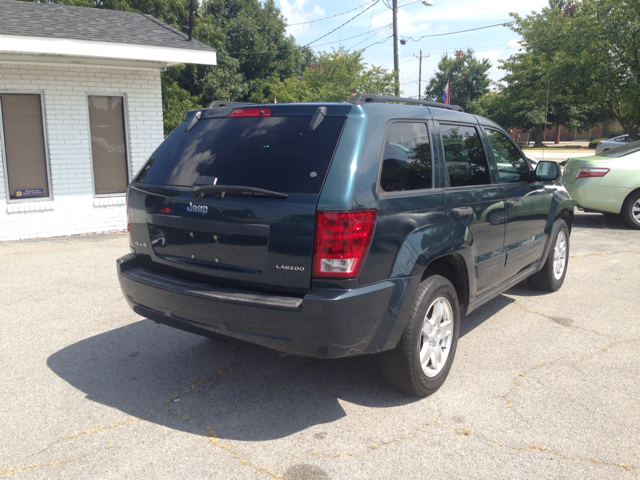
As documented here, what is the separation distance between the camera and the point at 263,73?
3775cm

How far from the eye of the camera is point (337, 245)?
9.75 feet

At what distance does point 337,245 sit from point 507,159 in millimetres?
2677

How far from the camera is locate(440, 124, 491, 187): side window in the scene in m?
4.03

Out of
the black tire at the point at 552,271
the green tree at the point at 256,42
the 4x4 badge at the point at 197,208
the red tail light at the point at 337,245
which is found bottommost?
the black tire at the point at 552,271

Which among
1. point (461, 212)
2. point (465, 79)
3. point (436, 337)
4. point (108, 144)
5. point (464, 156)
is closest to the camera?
point (436, 337)

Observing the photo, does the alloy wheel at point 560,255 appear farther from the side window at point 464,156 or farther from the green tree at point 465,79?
the green tree at point 465,79

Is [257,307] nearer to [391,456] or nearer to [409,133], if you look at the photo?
[391,456]

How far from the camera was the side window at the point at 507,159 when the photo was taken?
479 cm

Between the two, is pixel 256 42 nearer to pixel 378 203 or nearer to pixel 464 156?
pixel 464 156

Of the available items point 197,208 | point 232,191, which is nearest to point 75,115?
point 197,208

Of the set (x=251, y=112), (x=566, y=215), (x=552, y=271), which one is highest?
(x=251, y=112)

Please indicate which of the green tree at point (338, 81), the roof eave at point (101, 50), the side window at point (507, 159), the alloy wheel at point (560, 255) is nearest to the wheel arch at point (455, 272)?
the side window at point (507, 159)

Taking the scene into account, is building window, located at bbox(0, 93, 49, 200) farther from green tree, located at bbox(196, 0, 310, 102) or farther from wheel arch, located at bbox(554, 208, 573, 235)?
green tree, located at bbox(196, 0, 310, 102)

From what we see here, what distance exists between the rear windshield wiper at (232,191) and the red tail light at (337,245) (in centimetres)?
31
